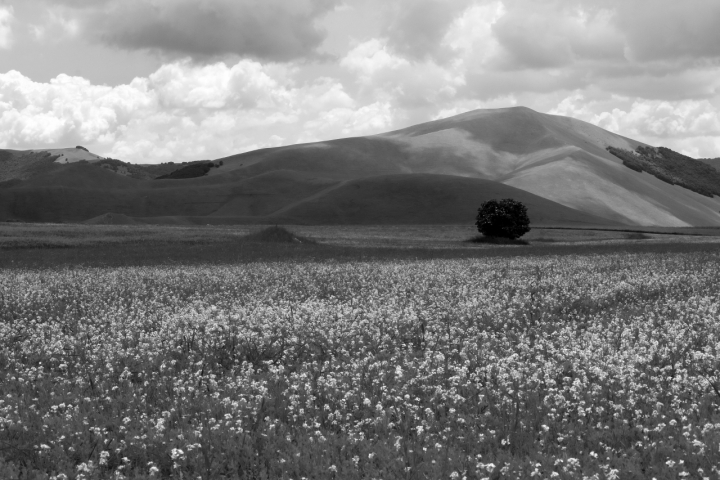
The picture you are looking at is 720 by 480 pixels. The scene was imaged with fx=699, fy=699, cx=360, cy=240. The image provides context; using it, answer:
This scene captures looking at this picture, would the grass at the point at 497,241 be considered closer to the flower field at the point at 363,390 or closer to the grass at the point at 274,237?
the grass at the point at 274,237

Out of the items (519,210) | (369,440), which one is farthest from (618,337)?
(519,210)

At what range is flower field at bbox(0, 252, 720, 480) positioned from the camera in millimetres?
7266

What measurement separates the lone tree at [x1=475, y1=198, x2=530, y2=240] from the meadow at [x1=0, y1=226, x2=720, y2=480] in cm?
6963

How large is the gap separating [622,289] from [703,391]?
441 inches

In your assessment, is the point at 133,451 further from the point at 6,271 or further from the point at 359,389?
the point at 6,271

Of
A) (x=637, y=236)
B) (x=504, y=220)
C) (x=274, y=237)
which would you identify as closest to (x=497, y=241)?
(x=504, y=220)

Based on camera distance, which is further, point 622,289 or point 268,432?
point 622,289

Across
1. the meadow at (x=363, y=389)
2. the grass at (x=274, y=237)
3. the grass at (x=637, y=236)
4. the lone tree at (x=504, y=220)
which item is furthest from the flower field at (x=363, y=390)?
the grass at (x=637, y=236)

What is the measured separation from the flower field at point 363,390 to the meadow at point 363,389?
3cm

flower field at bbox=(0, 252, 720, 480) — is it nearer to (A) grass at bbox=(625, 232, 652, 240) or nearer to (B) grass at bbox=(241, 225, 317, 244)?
(B) grass at bbox=(241, 225, 317, 244)

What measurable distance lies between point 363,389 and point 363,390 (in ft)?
0.15

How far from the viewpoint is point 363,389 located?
9.57m

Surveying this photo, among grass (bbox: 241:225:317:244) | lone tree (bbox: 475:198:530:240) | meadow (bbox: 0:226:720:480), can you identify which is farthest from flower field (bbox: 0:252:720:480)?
lone tree (bbox: 475:198:530:240)

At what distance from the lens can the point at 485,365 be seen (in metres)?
10.6
